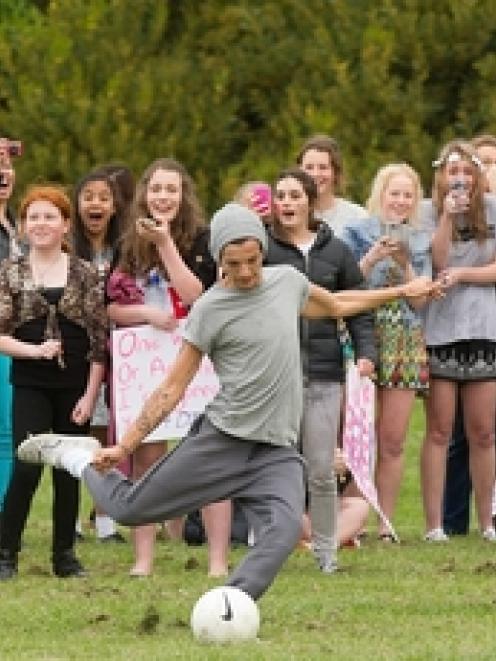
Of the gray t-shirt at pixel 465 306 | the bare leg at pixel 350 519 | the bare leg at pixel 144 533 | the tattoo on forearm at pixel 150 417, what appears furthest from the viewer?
the gray t-shirt at pixel 465 306

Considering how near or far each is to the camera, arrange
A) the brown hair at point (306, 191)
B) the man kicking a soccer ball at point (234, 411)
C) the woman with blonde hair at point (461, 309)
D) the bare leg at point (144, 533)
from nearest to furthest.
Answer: the man kicking a soccer ball at point (234, 411)
the bare leg at point (144, 533)
the brown hair at point (306, 191)
the woman with blonde hair at point (461, 309)

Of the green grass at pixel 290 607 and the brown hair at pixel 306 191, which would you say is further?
the brown hair at pixel 306 191

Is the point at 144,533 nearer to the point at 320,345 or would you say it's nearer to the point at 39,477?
the point at 39,477

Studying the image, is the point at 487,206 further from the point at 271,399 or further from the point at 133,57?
the point at 133,57

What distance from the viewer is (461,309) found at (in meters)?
14.5

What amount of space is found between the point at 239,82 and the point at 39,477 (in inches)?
612

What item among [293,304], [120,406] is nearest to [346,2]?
[120,406]

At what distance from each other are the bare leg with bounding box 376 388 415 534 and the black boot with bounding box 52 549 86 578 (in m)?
2.54

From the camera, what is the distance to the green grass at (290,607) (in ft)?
33.5

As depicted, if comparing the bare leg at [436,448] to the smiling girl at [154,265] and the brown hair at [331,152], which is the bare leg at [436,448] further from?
the smiling girl at [154,265]

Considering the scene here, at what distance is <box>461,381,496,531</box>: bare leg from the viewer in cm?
1463

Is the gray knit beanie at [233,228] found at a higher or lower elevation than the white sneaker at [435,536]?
higher

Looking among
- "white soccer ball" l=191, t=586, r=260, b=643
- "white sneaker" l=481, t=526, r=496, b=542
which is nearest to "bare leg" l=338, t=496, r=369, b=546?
"white sneaker" l=481, t=526, r=496, b=542

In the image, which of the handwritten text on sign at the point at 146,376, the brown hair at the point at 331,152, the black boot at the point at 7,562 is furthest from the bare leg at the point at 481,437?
the black boot at the point at 7,562
